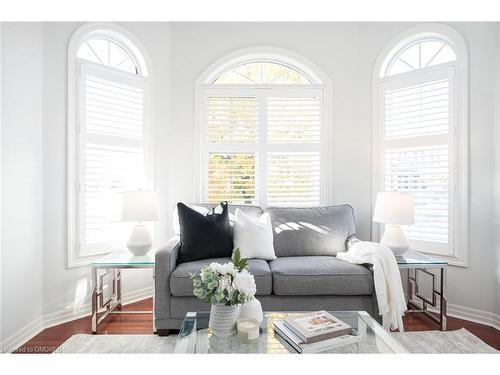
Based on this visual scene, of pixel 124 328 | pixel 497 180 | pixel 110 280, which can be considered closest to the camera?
pixel 124 328

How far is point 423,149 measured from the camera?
3100mm

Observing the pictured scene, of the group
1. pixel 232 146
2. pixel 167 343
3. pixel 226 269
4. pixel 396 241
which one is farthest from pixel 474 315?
pixel 232 146

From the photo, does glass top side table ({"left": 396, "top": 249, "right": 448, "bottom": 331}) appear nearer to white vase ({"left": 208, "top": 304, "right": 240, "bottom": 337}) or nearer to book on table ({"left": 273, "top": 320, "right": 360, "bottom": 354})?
book on table ({"left": 273, "top": 320, "right": 360, "bottom": 354})

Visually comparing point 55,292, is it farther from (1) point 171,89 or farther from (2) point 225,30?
(2) point 225,30

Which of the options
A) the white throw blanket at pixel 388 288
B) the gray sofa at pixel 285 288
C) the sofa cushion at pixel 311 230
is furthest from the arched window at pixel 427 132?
the gray sofa at pixel 285 288

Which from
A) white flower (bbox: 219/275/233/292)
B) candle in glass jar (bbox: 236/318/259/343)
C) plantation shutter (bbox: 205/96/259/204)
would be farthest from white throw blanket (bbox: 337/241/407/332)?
plantation shutter (bbox: 205/96/259/204)

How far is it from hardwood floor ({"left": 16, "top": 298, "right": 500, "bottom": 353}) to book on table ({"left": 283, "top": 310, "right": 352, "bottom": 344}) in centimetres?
131

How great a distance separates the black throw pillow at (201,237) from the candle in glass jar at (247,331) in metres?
1.11

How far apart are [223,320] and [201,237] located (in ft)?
3.64

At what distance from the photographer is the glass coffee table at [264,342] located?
1.53 m

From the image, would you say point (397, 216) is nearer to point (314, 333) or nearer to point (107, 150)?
point (314, 333)

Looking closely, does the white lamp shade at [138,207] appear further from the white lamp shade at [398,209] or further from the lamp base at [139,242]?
the white lamp shade at [398,209]

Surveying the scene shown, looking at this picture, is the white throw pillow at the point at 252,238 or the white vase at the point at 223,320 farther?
the white throw pillow at the point at 252,238
